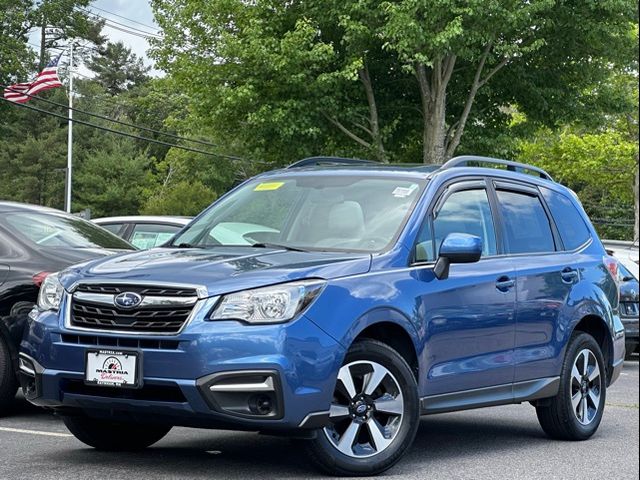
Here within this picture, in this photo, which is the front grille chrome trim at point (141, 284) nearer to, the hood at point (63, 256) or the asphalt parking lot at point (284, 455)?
the asphalt parking lot at point (284, 455)

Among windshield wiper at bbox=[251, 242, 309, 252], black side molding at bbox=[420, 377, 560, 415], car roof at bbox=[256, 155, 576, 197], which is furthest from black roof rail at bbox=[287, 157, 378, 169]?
black side molding at bbox=[420, 377, 560, 415]

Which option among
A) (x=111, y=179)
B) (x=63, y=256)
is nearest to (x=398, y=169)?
(x=63, y=256)

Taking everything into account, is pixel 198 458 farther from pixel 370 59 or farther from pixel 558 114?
pixel 558 114

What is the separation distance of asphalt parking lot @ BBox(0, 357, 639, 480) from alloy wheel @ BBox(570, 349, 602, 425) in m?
0.21

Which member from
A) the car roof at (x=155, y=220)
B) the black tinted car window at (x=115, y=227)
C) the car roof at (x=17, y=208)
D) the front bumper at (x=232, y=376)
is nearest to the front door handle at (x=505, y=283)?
the front bumper at (x=232, y=376)

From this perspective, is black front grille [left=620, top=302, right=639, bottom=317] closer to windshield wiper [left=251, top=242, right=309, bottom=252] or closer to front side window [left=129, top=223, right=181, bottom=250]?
front side window [left=129, top=223, right=181, bottom=250]

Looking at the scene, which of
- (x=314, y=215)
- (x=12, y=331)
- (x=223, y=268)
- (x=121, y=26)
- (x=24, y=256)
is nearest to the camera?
(x=223, y=268)

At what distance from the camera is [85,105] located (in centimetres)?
4166

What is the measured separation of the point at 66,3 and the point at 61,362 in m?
21.4

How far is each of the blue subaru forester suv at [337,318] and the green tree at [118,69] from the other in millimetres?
24875

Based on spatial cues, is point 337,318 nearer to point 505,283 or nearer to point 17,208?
point 505,283

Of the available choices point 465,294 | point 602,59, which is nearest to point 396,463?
point 465,294

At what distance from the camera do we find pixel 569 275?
8.15 m

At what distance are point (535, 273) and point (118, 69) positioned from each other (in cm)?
3293
